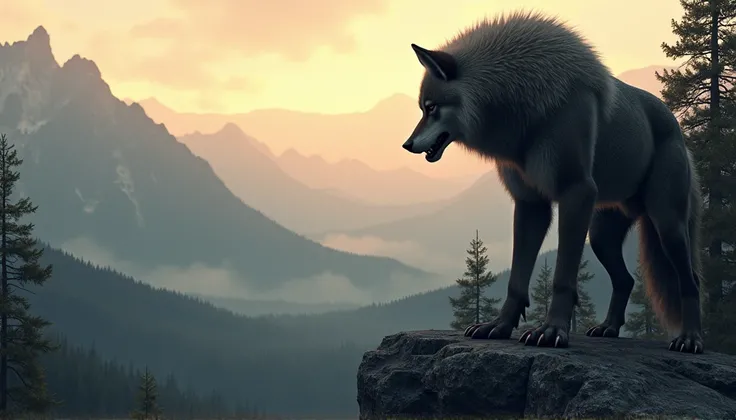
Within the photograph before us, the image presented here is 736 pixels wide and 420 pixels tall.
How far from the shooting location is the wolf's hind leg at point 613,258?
44.7 ft

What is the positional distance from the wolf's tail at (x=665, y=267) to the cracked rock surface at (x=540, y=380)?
31.8 inches

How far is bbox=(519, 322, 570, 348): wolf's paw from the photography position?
435 inches

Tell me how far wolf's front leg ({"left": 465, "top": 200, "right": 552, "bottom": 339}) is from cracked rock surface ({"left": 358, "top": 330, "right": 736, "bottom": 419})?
0.58 metres

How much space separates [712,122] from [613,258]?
45.8 ft

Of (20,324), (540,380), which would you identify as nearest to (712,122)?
(540,380)

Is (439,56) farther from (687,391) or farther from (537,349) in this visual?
(687,391)


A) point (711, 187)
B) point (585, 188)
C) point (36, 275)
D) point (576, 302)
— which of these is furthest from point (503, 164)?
point (36, 275)

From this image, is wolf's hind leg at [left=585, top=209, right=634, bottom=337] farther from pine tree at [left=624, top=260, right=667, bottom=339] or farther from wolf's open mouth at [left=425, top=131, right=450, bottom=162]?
pine tree at [left=624, top=260, right=667, bottom=339]

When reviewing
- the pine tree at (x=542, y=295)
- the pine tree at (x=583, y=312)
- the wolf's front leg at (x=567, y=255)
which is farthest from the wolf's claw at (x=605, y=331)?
the pine tree at (x=542, y=295)

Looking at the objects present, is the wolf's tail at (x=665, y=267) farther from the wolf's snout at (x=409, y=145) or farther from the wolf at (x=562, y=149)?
the wolf's snout at (x=409, y=145)

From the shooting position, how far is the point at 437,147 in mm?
10977

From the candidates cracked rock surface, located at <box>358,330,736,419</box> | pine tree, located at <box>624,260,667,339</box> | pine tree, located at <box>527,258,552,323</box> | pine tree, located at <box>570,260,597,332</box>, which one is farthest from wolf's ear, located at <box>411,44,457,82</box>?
pine tree, located at <box>527,258,552,323</box>

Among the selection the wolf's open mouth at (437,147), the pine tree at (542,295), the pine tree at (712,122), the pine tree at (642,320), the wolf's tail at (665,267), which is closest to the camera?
the wolf's open mouth at (437,147)

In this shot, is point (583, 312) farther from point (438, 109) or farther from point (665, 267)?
point (438, 109)
